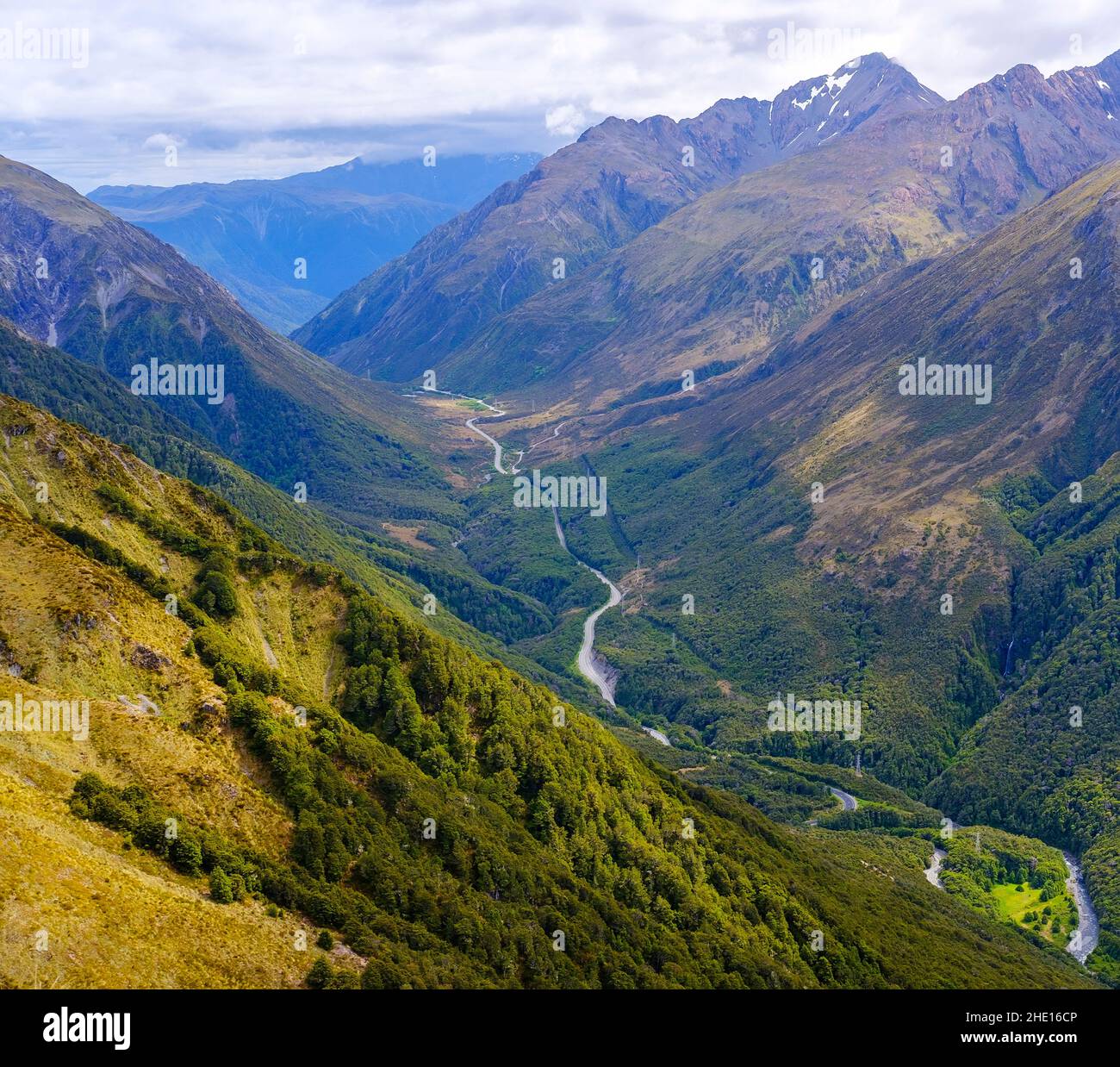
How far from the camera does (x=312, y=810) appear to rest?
346ft

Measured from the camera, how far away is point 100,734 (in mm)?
96500

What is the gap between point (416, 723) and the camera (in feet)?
443

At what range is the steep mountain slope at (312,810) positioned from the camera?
276ft

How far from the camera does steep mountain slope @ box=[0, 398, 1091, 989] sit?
84062mm

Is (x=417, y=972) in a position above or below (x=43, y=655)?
below

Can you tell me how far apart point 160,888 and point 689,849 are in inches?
3461
